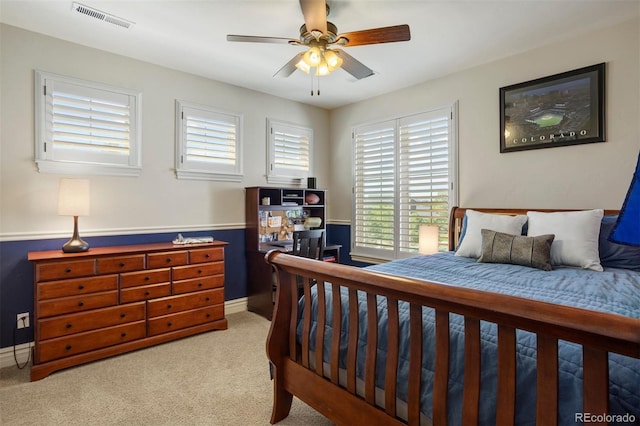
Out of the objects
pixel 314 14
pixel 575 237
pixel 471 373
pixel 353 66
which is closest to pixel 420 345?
pixel 471 373

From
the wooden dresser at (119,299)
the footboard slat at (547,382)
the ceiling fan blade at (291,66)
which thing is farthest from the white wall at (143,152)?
the footboard slat at (547,382)

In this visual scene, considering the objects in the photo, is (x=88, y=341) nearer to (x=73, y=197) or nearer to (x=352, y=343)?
(x=73, y=197)

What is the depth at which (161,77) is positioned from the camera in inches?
135

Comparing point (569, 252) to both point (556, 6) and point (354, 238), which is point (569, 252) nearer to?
point (556, 6)

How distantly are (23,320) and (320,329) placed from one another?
2651mm

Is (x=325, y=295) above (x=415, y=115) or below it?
below

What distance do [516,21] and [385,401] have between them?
2.88 metres

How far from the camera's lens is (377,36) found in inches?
84.0

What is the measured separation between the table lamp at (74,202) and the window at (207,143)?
0.95 meters

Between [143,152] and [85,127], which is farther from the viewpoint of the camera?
[143,152]

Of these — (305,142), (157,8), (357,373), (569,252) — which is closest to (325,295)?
(357,373)

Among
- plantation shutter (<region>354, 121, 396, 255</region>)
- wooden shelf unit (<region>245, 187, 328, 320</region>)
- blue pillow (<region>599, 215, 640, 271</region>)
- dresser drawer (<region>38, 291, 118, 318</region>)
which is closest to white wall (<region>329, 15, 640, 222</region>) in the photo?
plantation shutter (<region>354, 121, 396, 255</region>)

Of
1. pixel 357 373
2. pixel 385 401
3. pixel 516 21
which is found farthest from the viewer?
pixel 516 21

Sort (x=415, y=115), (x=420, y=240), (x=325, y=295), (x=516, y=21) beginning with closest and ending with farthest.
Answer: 1. (x=325, y=295)
2. (x=516, y=21)
3. (x=420, y=240)
4. (x=415, y=115)
